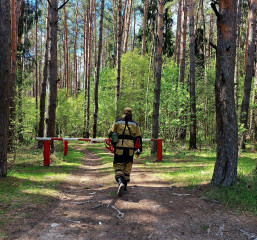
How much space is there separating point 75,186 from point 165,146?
799cm

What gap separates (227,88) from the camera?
16.6ft

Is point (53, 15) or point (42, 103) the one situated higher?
point (53, 15)

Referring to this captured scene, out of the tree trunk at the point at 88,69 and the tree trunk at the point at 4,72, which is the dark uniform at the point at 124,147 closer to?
the tree trunk at the point at 4,72

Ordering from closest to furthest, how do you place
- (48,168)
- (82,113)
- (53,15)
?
(48,168), (53,15), (82,113)

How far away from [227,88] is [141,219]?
3.31 metres

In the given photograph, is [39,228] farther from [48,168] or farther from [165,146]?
[165,146]

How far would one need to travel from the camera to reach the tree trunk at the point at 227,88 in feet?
16.5

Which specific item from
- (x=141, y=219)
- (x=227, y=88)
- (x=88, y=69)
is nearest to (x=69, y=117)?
(x=88, y=69)

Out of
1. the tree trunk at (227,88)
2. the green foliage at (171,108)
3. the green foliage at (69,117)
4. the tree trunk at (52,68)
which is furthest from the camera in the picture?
the green foliage at (69,117)

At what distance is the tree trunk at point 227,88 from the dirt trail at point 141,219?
953 millimetres

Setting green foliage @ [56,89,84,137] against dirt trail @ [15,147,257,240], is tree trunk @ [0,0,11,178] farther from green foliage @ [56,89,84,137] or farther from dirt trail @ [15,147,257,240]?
green foliage @ [56,89,84,137]

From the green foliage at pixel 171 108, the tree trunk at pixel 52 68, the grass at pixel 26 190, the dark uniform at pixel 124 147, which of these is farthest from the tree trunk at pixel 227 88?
the tree trunk at pixel 52 68

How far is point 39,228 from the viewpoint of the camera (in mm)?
3418

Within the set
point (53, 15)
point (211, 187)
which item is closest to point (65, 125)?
point (53, 15)
